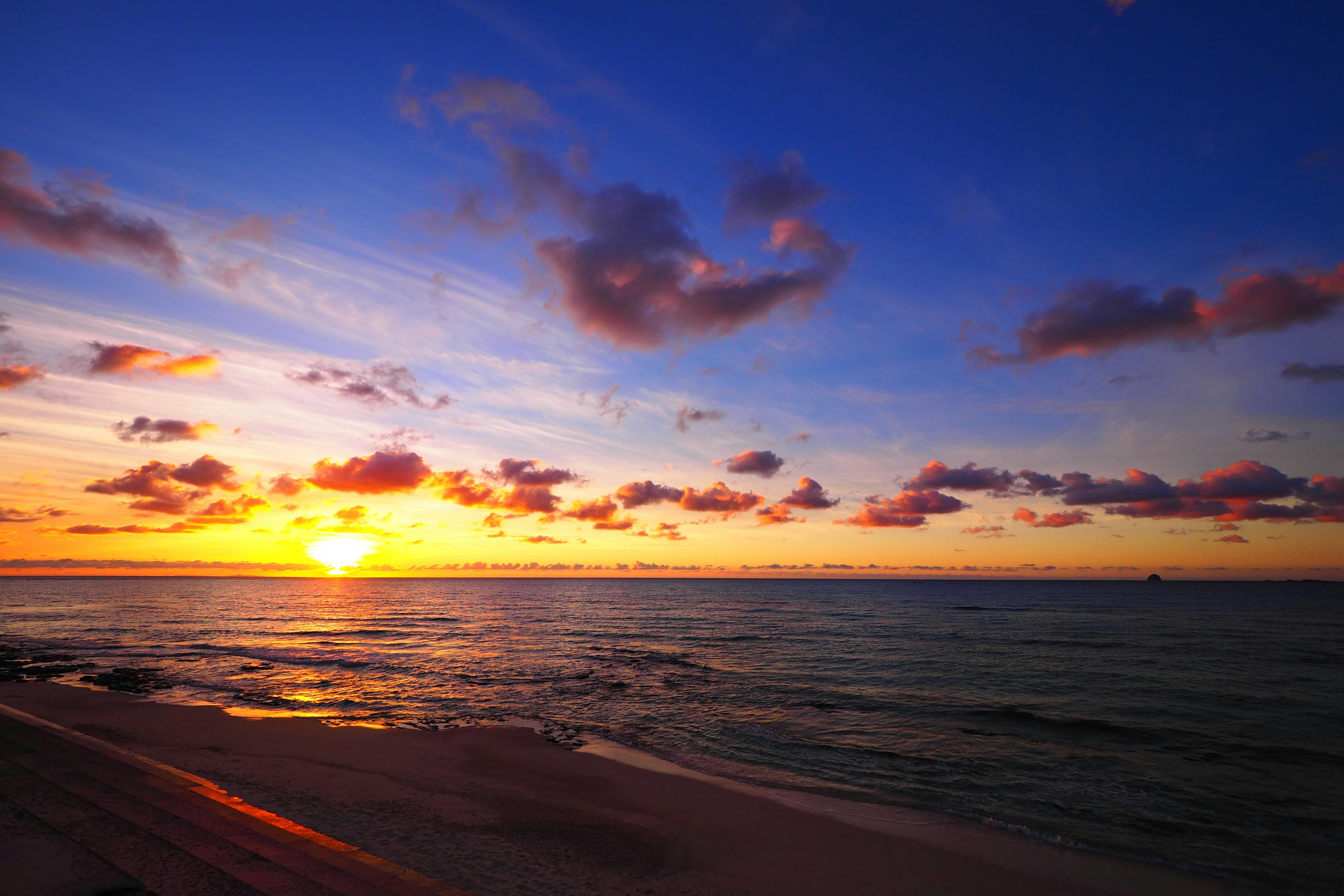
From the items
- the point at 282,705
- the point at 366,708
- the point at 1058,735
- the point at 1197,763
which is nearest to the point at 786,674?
the point at 1058,735

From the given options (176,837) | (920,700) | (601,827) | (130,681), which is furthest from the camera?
(130,681)

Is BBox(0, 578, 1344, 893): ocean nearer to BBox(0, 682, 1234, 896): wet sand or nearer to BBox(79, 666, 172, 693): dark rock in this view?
BBox(79, 666, 172, 693): dark rock

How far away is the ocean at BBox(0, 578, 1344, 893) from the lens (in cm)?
1338

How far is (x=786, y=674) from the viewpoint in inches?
1214

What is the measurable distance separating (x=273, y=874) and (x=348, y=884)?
3.06ft

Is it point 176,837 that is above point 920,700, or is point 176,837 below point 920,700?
above

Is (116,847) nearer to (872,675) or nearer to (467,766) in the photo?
(467,766)

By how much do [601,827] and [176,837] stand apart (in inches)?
254

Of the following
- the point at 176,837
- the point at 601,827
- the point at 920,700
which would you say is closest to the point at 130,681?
the point at 176,837

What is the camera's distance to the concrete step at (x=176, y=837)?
22.1ft

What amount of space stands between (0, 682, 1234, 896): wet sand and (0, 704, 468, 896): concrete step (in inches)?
66.9

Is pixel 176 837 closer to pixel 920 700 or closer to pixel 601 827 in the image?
pixel 601 827

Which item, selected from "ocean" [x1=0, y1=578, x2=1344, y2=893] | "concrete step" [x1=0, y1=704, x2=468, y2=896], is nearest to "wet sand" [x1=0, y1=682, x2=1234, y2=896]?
"ocean" [x1=0, y1=578, x2=1344, y2=893]

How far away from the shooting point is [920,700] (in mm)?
24719
